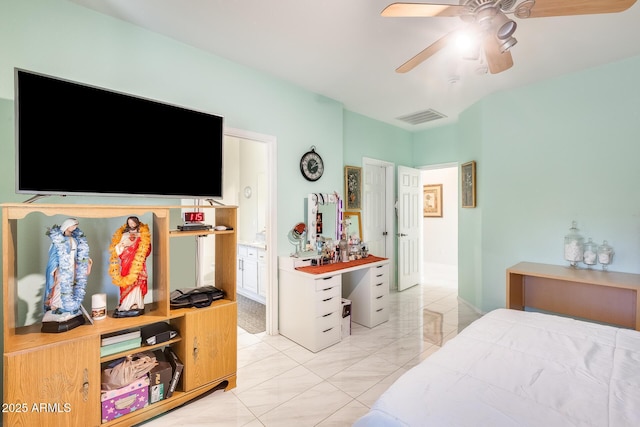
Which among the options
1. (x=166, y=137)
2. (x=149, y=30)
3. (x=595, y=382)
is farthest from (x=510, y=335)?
(x=149, y=30)

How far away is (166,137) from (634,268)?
4.22 meters

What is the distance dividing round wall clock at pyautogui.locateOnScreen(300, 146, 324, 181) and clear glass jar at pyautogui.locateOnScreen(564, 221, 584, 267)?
8.99ft

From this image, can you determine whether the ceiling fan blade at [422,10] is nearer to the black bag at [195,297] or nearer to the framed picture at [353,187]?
the black bag at [195,297]

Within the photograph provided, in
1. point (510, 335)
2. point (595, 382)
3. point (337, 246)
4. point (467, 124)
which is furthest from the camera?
point (467, 124)

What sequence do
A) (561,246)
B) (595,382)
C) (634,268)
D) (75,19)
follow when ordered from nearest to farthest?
(595,382) → (75,19) → (634,268) → (561,246)

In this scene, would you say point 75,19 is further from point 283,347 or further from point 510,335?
point 510,335

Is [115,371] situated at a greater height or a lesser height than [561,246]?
lesser

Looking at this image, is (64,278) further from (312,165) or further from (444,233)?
(444,233)

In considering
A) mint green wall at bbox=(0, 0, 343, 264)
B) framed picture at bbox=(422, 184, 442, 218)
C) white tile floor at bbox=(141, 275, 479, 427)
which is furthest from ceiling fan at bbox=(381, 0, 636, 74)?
framed picture at bbox=(422, 184, 442, 218)

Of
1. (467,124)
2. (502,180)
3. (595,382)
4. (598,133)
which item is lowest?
(595,382)

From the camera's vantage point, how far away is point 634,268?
8.82ft

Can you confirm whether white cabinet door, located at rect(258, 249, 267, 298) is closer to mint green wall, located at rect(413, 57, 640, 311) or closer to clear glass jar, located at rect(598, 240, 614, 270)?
mint green wall, located at rect(413, 57, 640, 311)

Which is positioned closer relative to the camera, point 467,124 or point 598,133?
point 598,133

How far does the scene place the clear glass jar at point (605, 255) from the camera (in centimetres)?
273
